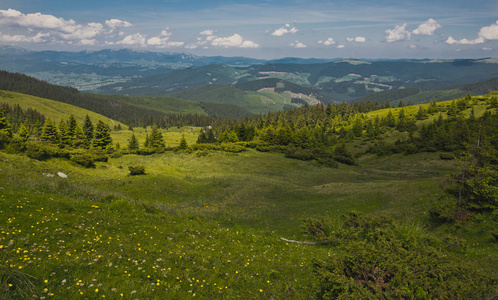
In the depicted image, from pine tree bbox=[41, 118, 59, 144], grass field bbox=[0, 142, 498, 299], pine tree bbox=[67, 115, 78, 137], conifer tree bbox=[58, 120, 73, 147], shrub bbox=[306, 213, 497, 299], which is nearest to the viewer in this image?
shrub bbox=[306, 213, 497, 299]

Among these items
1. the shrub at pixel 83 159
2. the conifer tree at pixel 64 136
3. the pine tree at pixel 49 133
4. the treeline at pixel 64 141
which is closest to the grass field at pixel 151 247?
the treeline at pixel 64 141

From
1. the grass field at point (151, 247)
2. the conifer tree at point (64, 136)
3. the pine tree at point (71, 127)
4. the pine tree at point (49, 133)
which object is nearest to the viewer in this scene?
the grass field at point (151, 247)

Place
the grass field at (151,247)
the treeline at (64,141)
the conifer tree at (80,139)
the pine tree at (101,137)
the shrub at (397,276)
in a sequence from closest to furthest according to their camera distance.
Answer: the shrub at (397,276) < the grass field at (151,247) < the treeline at (64,141) < the pine tree at (101,137) < the conifer tree at (80,139)

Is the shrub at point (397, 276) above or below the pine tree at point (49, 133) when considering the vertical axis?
above

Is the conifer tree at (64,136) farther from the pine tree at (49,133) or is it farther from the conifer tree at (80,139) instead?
the conifer tree at (80,139)

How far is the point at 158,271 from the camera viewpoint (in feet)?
33.9

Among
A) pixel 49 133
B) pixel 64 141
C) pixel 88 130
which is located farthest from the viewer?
pixel 88 130

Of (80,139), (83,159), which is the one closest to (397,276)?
(83,159)

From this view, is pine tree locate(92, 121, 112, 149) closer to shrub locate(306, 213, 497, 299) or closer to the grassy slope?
the grassy slope

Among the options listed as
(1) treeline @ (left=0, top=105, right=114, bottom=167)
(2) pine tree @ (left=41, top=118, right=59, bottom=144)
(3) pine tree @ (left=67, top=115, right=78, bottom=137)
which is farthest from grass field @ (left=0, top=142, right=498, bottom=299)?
(3) pine tree @ (left=67, top=115, right=78, bottom=137)

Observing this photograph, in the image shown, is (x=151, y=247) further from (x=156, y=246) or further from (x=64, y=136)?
(x=64, y=136)

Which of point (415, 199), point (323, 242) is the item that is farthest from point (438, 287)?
point (415, 199)

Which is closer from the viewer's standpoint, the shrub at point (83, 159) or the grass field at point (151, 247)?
the grass field at point (151, 247)

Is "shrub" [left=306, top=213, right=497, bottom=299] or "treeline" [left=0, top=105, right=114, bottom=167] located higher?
"shrub" [left=306, top=213, right=497, bottom=299]
